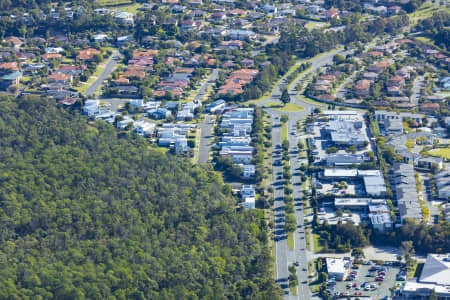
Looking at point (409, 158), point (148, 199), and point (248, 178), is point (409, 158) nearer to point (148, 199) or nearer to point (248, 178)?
point (248, 178)

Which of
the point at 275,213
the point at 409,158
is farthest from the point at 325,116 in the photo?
the point at 275,213

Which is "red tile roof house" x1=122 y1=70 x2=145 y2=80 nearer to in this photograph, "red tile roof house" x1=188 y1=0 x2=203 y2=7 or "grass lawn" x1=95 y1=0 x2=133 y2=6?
"red tile roof house" x1=188 y1=0 x2=203 y2=7

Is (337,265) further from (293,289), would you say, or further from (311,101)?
(311,101)

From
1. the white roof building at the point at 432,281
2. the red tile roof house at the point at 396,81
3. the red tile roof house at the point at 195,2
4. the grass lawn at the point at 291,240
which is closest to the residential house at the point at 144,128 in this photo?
the grass lawn at the point at 291,240

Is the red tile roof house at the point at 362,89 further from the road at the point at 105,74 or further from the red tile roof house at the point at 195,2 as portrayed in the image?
the red tile roof house at the point at 195,2

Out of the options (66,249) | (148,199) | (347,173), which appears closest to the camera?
(66,249)
